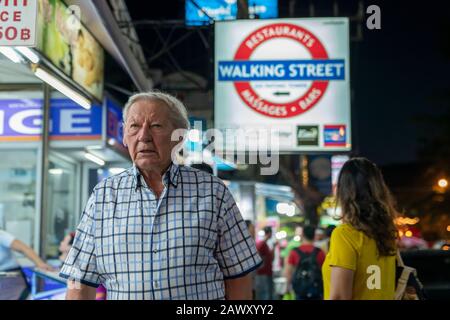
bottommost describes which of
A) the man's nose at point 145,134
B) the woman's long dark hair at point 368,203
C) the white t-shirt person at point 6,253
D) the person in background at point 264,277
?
the person in background at point 264,277

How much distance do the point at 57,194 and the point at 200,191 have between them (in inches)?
270

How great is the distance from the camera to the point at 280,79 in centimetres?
549

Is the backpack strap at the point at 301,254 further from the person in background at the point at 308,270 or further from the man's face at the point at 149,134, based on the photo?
the man's face at the point at 149,134

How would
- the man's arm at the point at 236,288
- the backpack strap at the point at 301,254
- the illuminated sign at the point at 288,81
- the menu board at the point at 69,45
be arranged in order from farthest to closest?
the backpack strap at the point at 301,254 < the illuminated sign at the point at 288,81 < the menu board at the point at 69,45 < the man's arm at the point at 236,288

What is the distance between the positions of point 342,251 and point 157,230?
0.97 metres

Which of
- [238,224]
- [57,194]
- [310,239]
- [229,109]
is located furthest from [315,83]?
[57,194]

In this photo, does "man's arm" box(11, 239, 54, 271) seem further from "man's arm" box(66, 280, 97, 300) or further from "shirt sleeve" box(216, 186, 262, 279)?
"shirt sleeve" box(216, 186, 262, 279)

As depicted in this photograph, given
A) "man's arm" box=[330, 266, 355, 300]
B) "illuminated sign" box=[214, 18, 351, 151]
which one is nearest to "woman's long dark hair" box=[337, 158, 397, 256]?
"man's arm" box=[330, 266, 355, 300]

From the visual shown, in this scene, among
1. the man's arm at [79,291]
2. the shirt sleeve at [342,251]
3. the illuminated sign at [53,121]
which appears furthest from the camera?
the illuminated sign at [53,121]

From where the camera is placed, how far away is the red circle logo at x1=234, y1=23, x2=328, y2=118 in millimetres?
5543

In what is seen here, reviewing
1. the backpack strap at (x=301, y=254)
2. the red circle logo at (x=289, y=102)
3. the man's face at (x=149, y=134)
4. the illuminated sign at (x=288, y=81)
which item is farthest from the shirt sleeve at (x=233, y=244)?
the backpack strap at (x=301, y=254)

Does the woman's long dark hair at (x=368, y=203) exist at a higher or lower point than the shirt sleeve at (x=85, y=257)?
higher

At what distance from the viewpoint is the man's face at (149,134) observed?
222 centimetres
